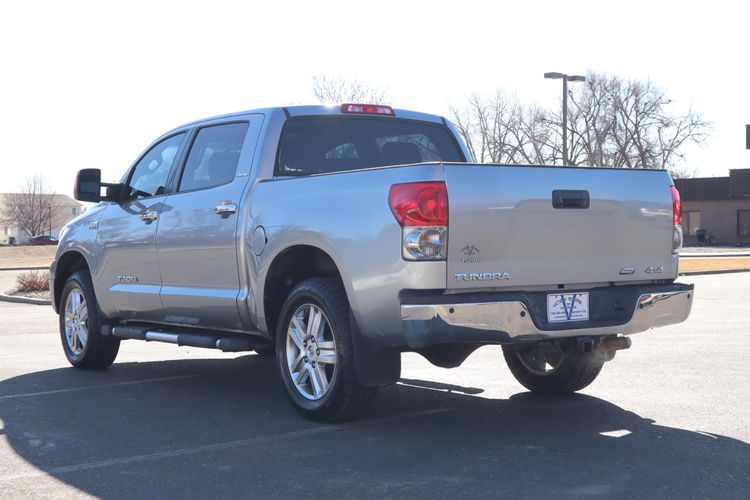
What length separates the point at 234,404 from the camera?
24.4ft

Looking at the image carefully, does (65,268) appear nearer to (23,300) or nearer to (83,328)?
(83,328)

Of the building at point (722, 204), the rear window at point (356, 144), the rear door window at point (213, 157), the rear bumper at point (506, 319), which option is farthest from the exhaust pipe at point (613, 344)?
the building at point (722, 204)

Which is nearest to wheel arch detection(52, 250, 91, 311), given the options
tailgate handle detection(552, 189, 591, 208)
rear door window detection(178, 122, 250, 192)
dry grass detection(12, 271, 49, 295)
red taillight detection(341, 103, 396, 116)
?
rear door window detection(178, 122, 250, 192)

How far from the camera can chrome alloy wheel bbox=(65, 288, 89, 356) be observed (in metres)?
9.38

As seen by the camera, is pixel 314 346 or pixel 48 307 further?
pixel 48 307

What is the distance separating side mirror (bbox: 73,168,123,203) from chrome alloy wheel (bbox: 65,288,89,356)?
3.20ft

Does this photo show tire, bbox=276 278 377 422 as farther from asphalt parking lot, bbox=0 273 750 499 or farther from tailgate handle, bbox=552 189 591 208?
tailgate handle, bbox=552 189 591 208

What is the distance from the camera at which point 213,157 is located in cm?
791

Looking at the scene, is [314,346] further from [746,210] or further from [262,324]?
[746,210]

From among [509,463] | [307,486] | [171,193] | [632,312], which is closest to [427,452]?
[509,463]

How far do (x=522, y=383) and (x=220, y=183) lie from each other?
279cm

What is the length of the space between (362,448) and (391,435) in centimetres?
42

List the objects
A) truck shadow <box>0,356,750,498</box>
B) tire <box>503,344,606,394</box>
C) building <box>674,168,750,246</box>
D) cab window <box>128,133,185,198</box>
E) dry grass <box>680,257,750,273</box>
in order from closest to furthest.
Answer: truck shadow <box>0,356,750,498</box>, tire <box>503,344,606,394</box>, cab window <box>128,133,185,198</box>, dry grass <box>680,257,750,273</box>, building <box>674,168,750,246</box>

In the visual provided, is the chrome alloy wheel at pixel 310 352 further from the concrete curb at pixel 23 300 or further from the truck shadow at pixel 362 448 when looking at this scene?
the concrete curb at pixel 23 300
